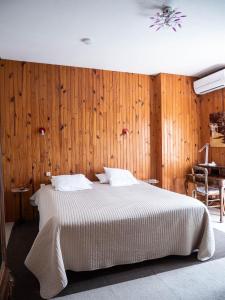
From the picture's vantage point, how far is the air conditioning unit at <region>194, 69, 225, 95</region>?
393 cm

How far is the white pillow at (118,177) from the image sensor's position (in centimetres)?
374

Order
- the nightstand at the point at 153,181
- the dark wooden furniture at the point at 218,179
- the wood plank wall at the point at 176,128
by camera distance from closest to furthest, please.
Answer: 1. the dark wooden furniture at the point at 218,179
2. the nightstand at the point at 153,181
3. the wood plank wall at the point at 176,128

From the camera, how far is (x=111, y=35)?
9.44ft

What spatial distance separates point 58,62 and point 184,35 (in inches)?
79.0

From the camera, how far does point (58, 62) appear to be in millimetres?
3822

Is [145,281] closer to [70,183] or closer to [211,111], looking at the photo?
[70,183]

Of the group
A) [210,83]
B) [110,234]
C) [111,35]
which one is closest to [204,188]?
[210,83]

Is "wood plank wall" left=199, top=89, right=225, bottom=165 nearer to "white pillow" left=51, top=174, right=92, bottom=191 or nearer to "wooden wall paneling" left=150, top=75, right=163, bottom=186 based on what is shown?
"wooden wall paneling" left=150, top=75, right=163, bottom=186

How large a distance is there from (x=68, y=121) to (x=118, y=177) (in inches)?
50.5

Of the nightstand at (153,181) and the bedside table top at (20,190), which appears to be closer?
the bedside table top at (20,190)

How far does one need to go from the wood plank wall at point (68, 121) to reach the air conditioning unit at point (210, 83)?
0.89m

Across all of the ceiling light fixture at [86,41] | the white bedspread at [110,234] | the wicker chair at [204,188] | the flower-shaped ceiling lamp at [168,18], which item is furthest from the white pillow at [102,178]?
the flower-shaped ceiling lamp at [168,18]

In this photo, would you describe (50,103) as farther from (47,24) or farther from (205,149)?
(205,149)

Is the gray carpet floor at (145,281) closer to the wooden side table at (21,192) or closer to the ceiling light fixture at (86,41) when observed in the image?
the wooden side table at (21,192)
